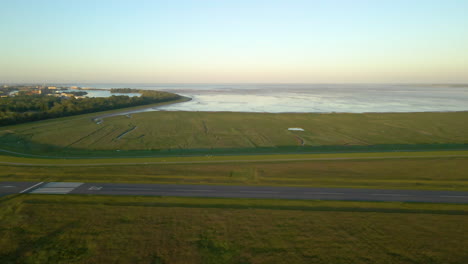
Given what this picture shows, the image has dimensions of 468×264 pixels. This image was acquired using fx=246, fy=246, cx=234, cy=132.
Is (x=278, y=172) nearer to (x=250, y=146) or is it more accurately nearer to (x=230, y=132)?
(x=250, y=146)

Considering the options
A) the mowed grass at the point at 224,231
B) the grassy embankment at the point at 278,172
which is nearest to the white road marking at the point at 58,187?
the grassy embankment at the point at 278,172

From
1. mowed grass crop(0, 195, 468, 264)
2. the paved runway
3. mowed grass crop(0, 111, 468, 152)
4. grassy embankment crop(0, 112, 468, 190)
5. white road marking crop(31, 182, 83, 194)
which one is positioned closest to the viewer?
mowed grass crop(0, 195, 468, 264)

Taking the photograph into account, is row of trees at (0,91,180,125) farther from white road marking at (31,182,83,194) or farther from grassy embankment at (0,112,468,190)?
white road marking at (31,182,83,194)

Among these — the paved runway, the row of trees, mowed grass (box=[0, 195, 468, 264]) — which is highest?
the row of trees

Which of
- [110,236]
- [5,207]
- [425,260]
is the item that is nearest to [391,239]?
[425,260]

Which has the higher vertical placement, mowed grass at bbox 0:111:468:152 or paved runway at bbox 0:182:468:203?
mowed grass at bbox 0:111:468:152

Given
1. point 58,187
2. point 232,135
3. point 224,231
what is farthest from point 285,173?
point 58,187

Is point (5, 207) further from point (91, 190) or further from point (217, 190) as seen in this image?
point (217, 190)

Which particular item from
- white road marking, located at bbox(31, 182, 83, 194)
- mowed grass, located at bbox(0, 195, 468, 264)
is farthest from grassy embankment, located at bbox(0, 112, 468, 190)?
mowed grass, located at bbox(0, 195, 468, 264)

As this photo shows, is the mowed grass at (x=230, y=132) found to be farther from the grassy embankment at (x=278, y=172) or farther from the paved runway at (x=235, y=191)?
the paved runway at (x=235, y=191)
